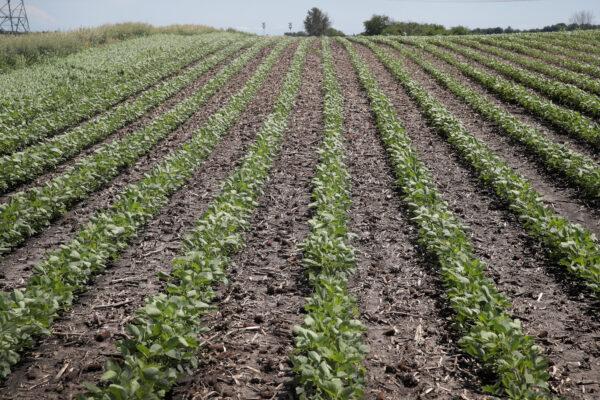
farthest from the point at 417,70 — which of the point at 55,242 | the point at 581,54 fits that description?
the point at 55,242

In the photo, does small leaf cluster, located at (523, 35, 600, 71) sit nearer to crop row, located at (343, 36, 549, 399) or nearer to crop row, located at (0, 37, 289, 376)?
crop row, located at (343, 36, 549, 399)

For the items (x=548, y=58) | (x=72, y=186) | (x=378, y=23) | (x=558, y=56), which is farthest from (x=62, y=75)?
(x=378, y=23)

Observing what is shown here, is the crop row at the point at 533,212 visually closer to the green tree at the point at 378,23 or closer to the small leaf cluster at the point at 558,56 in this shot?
the small leaf cluster at the point at 558,56

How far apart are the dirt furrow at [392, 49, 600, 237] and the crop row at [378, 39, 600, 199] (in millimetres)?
150

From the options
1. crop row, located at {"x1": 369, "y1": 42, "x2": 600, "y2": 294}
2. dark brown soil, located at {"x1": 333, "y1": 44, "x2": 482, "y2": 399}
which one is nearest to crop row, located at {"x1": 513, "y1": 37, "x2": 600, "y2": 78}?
crop row, located at {"x1": 369, "y1": 42, "x2": 600, "y2": 294}

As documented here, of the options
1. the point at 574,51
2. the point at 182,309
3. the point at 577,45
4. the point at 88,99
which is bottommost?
the point at 182,309

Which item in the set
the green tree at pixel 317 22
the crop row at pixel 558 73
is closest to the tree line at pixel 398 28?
the green tree at pixel 317 22

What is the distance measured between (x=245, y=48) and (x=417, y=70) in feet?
53.3

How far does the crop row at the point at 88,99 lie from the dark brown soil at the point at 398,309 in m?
8.50

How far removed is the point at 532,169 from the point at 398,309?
6.57 m

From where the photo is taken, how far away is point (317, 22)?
317 ft

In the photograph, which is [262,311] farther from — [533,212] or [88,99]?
[88,99]

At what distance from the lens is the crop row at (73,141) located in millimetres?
8664

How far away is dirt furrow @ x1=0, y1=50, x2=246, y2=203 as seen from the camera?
348 inches
